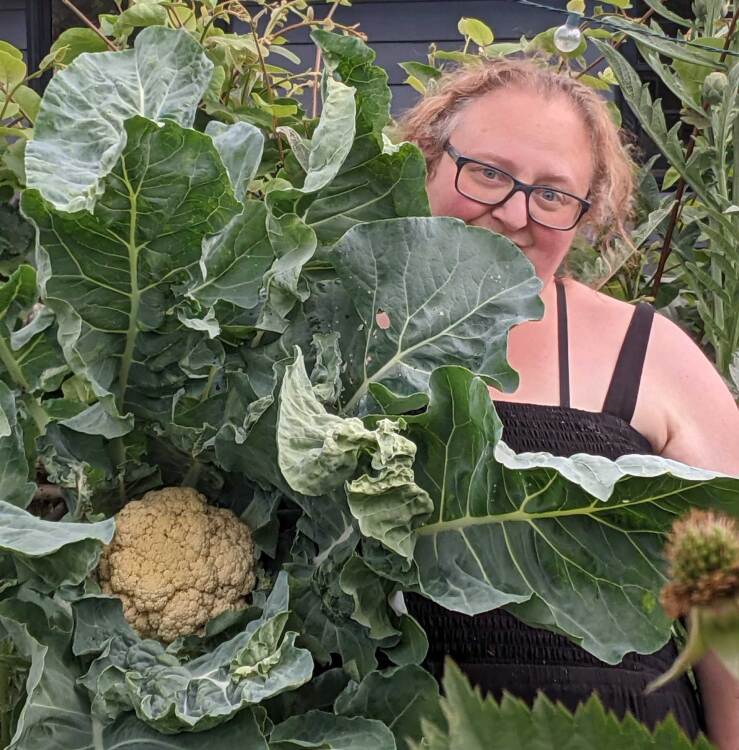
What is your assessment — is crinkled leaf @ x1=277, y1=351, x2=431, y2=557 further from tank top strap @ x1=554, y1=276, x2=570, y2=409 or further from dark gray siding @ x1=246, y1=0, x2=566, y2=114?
dark gray siding @ x1=246, y1=0, x2=566, y2=114

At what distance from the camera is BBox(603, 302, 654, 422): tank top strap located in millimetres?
1181

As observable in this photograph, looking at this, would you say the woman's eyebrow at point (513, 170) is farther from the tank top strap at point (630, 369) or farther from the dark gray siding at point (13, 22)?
the dark gray siding at point (13, 22)

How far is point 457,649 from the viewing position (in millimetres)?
1005

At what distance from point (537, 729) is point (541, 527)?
0.37 meters

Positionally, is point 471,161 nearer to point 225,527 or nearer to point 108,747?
point 225,527

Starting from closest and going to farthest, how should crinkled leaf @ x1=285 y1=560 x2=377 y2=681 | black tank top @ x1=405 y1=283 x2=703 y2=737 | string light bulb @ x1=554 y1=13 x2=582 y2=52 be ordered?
crinkled leaf @ x1=285 y1=560 x2=377 y2=681, black tank top @ x1=405 y1=283 x2=703 y2=737, string light bulb @ x1=554 y1=13 x2=582 y2=52

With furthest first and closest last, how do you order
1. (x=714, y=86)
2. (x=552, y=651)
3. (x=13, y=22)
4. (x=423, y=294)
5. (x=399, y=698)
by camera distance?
(x=13, y=22) → (x=714, y=86) → (x=552, y=651) → (x=423, y=294) → (x=399, y=698)

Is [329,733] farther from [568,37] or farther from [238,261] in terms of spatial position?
[568,37]

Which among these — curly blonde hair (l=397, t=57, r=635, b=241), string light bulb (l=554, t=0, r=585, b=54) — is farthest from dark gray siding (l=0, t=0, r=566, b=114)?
curly blonde hair (l=397, t=57, r=635, b=241)

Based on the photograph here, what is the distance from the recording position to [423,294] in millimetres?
857

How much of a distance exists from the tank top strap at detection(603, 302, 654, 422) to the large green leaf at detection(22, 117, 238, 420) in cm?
59

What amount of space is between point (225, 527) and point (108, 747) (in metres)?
0.20

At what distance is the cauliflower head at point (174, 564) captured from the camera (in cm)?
79

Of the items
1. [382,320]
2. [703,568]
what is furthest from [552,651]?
[703,568]
